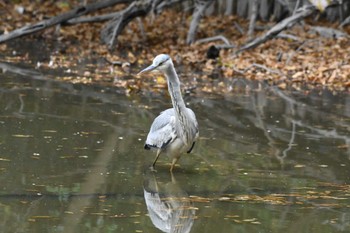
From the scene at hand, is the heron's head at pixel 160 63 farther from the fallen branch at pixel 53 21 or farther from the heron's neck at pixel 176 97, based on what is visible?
the fallen branch at pixel 53 21

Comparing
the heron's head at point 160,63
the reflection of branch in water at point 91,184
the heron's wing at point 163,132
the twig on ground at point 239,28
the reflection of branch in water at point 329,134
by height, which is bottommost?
the reflection of branch in water at point 329,134

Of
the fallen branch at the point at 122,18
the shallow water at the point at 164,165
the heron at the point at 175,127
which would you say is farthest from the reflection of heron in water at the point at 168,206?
the fallen branch at the point at 122,18

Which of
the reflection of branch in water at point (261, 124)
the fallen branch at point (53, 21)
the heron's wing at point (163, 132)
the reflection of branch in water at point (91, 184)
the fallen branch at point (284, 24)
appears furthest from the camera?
the fallen branch at point (53, 21)

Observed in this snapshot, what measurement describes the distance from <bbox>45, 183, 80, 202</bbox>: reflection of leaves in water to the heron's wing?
131 cm

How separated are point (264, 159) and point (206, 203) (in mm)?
2403

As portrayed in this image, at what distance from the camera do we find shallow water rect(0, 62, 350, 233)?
A: 7574mm

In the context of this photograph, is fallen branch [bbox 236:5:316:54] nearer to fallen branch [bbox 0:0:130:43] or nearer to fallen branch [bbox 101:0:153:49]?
fallen branch [bbox 101:0:153:49]

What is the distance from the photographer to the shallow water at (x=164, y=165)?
7.57 m

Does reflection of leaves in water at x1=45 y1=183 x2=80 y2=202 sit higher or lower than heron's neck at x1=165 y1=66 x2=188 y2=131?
lower

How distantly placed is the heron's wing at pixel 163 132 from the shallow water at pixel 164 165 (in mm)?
313

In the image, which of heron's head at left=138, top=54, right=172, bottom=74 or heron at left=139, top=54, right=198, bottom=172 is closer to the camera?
heron's head at left=138, top=54, right=172, bottom=74

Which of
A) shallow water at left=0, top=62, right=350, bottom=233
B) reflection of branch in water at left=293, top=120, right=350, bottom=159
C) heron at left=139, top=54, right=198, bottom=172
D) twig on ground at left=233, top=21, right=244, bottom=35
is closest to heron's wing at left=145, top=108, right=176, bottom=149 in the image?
heron at left=139, top=54, right=198, bottom=172

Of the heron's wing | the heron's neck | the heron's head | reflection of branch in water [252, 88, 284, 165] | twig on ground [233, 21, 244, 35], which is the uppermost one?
the heron's head

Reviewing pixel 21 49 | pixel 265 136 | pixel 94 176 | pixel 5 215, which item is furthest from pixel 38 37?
pixel 5 215
